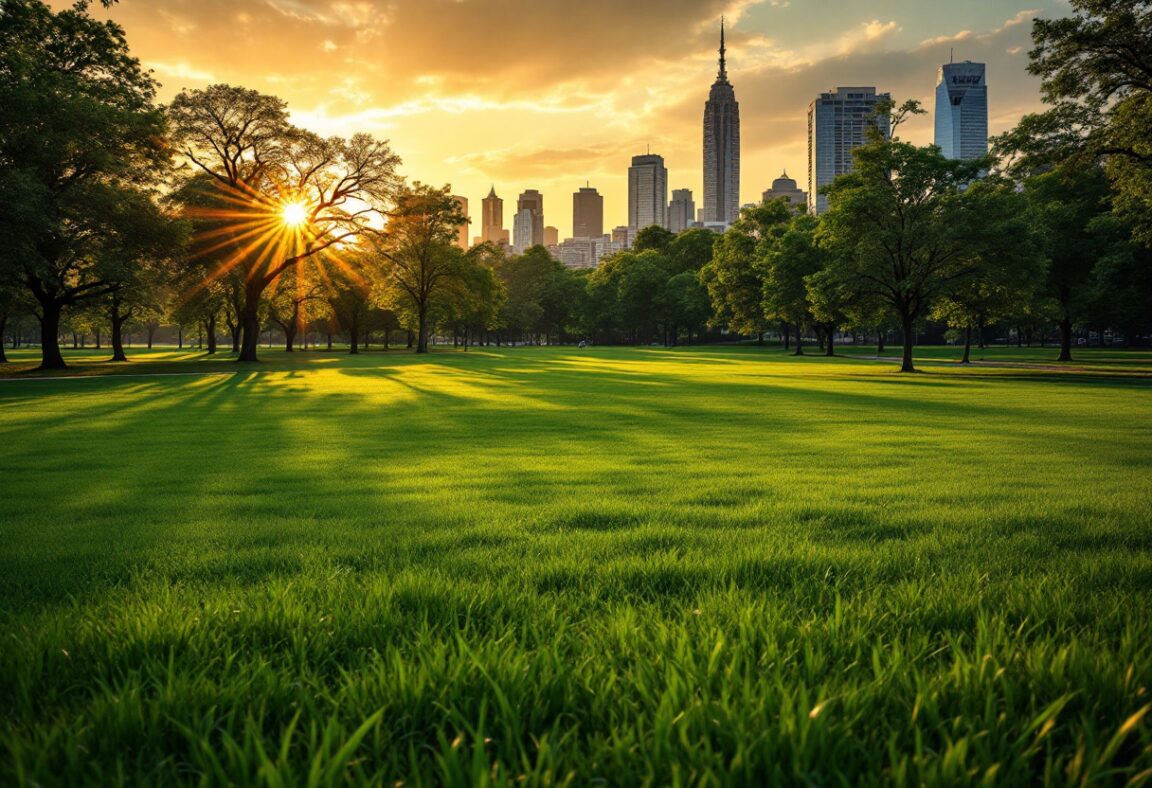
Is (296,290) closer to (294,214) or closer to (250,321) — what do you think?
(250,321)

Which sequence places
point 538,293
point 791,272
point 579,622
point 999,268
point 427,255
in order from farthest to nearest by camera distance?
point 538,293
point 427,255
point 791,272
point 999,268
point 579,622

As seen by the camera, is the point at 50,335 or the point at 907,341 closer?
the point at 50,335

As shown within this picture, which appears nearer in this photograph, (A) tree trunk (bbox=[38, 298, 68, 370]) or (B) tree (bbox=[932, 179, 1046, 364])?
(B) tree (bbox=[932, 179, 1046, 364])

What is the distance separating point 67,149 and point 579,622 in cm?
4535

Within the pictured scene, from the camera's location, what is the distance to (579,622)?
3170 millimetres

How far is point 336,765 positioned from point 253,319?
5496 cm

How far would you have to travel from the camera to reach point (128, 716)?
2117 mm

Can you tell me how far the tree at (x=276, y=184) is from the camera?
45.1 m

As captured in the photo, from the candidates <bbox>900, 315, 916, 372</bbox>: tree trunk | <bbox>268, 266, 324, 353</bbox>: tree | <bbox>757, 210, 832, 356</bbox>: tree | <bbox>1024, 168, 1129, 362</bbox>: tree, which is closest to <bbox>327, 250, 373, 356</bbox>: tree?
<bbox>268, 266, 324, 353</bbox>: tree

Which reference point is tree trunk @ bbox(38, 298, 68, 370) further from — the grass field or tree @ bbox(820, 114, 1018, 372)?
tree @ bbox(820, 114, 1018, 372)

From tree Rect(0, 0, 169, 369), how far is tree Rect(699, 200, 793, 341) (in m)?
61.3

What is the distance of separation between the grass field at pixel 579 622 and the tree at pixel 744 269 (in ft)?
229

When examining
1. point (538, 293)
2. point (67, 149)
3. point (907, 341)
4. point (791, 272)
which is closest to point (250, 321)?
point (67, 149)

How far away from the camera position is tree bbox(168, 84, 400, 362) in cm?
4506
